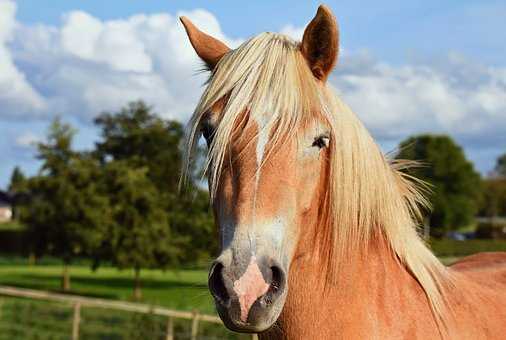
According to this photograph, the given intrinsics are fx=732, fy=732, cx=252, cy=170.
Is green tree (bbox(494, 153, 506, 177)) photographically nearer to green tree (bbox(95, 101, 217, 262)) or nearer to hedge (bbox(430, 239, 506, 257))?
hedge (bbox(430, 239, 506, 257))

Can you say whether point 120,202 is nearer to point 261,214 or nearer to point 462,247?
point 462,247

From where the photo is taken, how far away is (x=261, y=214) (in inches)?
95.9

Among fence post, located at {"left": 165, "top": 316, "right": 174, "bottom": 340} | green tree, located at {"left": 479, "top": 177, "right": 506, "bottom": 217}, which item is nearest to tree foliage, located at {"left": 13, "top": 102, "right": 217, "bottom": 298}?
fence post, located at {"left": 165, "top": 316, "right": 174, "bottom": 340}

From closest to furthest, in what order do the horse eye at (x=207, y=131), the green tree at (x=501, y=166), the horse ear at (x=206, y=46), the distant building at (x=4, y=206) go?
the horse eye at (x=207, y=131) < the horse ear at (x=206, y=46) < the green tree at (x=501, y=166) < the distant building at (x=4, y=206)

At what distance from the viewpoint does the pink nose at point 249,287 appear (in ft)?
7.47

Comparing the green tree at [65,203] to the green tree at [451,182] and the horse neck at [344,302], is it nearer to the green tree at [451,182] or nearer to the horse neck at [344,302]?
the horse neck at [344,302]

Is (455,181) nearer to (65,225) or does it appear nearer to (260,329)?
(65,225)

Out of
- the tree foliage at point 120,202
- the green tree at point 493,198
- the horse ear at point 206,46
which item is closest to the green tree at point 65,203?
the tree foliage at point 120,202

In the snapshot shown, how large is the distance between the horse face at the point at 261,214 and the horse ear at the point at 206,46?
0.44 m

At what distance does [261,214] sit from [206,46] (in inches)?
40.4

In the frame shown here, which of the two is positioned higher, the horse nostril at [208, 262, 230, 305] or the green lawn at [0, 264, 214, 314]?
the horse nostril at [208, 262, 230, 305]

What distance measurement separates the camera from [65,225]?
107 ft

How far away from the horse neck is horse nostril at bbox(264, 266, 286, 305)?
1.17 ft

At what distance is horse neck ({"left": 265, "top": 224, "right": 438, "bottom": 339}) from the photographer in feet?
8.84
